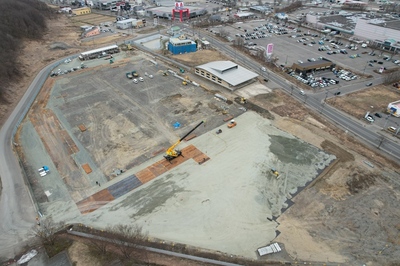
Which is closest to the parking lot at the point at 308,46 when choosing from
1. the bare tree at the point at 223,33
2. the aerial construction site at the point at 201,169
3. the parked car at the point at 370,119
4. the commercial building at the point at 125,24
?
the bare tree at the point at 223,33

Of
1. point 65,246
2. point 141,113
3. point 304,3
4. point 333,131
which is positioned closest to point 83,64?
point 141,113

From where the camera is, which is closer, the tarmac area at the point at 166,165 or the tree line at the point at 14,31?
the tarmac area at the point at 166,165

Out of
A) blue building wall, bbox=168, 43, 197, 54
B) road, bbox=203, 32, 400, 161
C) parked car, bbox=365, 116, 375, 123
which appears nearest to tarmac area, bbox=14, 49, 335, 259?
road, bbox=203, 32, 400, 161

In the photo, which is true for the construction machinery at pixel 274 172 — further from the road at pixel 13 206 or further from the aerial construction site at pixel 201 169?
the road at pixel 13 206

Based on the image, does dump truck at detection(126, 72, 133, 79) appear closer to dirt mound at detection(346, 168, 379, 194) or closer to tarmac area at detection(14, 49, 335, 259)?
tarmac area at detection(14, 49, 335, 259)

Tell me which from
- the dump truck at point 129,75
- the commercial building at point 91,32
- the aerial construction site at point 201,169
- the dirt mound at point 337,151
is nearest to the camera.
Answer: the aerial construction site at point 201,169

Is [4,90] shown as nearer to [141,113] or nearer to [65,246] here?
[141,113]
